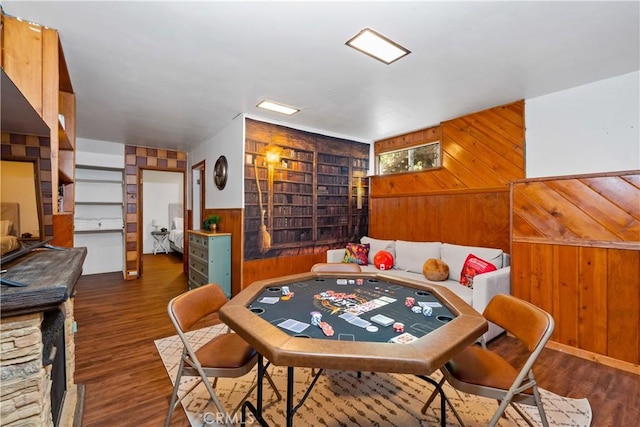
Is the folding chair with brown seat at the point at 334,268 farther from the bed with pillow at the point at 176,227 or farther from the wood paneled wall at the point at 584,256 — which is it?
the bed with pillow at the point at 176,227

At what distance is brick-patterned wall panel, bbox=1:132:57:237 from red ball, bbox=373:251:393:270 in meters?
3.37

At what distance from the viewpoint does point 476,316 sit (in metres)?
1.41

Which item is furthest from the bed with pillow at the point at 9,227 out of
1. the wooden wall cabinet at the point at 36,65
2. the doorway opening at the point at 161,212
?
the doorway opening at the point at 161,212

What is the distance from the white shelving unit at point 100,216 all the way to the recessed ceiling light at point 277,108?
12.6 ft

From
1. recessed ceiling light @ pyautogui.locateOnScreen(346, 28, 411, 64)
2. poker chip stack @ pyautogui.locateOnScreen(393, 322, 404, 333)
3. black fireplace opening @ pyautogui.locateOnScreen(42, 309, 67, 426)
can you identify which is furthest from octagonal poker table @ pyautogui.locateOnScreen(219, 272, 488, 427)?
recessed ceiling light @ pyautogui.locateOnScreen(346, 28, 411, 64)

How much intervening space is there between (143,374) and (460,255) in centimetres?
337

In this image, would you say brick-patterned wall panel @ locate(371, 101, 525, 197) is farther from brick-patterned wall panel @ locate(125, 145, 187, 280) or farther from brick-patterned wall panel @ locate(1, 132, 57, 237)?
brick-patterned wall panel @ locate(125, 145, 187, 280)

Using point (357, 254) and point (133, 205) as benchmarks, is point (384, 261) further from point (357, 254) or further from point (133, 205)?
point (133, 205)

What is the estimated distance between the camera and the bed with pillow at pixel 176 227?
7359mm

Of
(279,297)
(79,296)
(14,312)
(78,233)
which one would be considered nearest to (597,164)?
(279,297)

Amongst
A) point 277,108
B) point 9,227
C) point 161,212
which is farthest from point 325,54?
point 161,212

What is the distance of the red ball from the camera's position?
3.90 meters

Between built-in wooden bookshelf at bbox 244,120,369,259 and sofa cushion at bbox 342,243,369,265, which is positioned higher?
built-in wooden bookshelf at bbox 244,120,369,259

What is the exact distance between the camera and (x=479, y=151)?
3.58 meters
